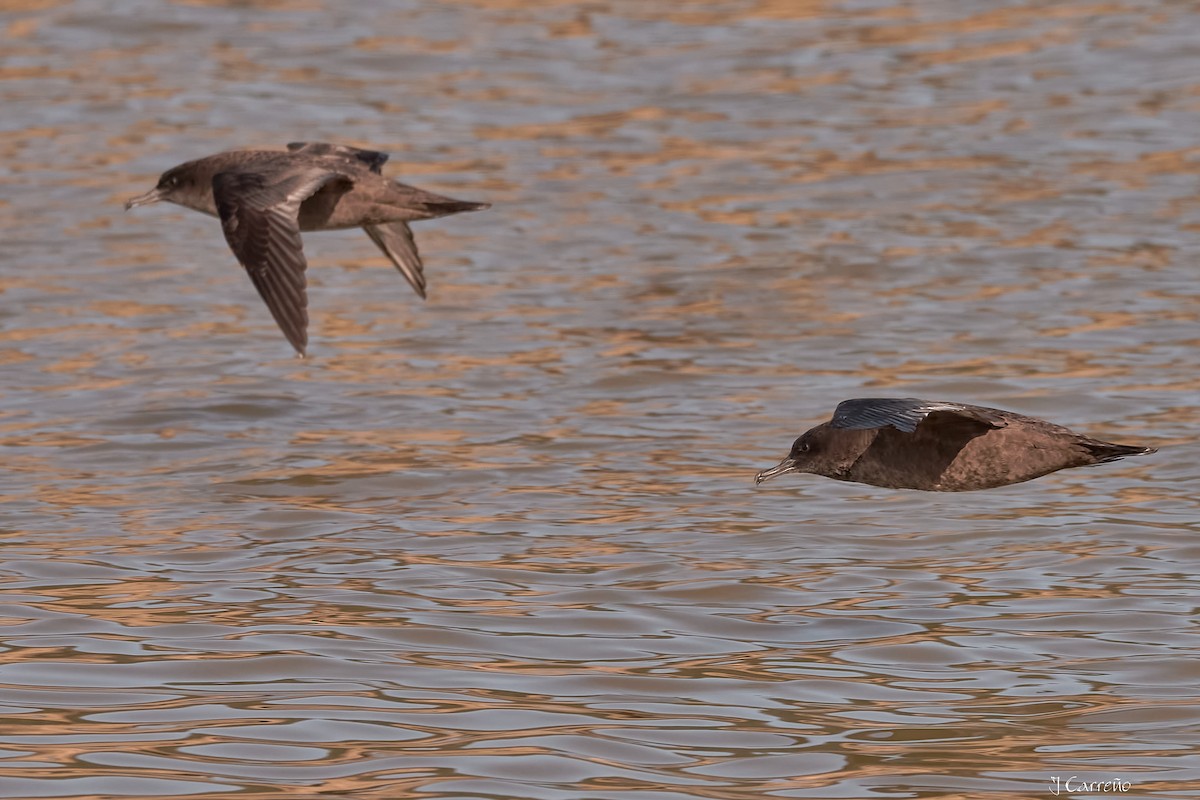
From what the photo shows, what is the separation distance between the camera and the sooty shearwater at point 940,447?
8.30 meters

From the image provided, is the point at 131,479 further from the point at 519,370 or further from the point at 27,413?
the point at 519,370

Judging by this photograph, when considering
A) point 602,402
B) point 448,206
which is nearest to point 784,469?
point 448,206

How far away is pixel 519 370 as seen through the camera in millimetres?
12883

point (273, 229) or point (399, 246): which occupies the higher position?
point (273, 229)

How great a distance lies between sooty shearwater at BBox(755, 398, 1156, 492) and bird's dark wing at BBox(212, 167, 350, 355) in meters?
2.45

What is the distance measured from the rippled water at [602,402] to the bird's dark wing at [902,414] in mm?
738

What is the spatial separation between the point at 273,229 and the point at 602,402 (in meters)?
2.62

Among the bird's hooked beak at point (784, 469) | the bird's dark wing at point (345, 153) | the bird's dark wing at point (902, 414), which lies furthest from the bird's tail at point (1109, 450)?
the bird's dark wing at point (345, 153)

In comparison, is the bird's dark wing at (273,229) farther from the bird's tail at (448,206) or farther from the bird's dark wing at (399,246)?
the bird's dark wing at (399,246)

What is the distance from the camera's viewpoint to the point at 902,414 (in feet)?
26.9

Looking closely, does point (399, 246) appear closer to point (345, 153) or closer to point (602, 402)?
point (345, 153)

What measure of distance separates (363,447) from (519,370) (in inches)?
70.0

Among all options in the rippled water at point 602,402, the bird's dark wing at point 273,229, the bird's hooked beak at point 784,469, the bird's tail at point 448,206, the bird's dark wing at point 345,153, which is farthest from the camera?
the bird's dark wing at point 345,153

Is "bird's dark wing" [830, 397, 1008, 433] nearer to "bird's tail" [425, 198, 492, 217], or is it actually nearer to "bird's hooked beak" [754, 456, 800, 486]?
"bird's hooked beak" [754, 456, 800, 486]
